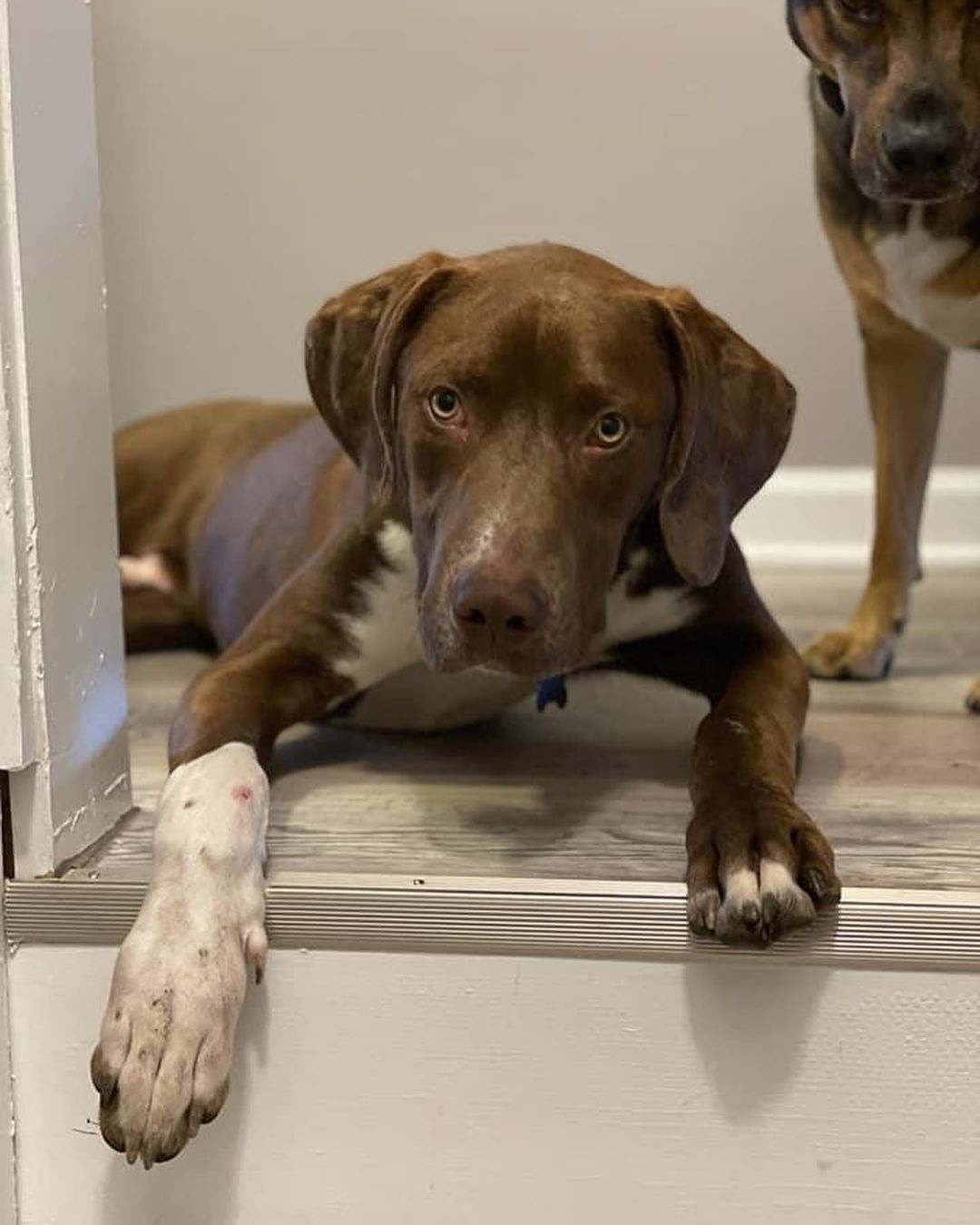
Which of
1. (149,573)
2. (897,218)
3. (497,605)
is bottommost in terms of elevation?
(149,573)

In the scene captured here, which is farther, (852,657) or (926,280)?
(852,657)

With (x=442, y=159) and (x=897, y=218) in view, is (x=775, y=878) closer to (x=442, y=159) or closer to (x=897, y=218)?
(x=897, y=218)

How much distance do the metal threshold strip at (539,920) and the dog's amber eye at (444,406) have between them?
48 cm

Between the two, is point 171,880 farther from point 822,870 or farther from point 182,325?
point 182,325

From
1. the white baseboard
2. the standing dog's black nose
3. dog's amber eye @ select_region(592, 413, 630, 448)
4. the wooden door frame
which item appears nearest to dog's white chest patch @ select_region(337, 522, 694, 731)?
dog's amber eye @ select_region(592, 413, 630, 448)

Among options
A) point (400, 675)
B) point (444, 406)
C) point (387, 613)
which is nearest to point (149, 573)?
point (400, 675)

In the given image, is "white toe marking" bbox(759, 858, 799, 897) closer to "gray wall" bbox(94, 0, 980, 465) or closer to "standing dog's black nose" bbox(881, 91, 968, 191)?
"standing dog's black nose" bbox(881, 91, 968, 191)

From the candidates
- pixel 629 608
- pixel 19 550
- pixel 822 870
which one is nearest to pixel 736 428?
pixel 629 608

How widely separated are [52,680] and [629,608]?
0.68 meters

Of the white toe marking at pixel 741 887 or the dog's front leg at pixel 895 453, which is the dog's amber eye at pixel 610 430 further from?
the dog's front leg at pixel 895 453

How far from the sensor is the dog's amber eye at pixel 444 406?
161cm

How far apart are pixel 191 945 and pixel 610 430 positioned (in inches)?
26.3

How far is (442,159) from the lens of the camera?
11.0 ft

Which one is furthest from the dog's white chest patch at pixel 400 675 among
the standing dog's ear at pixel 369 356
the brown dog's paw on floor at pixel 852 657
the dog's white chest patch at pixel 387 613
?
the brown dog's paw on floor at pixel 852 657
